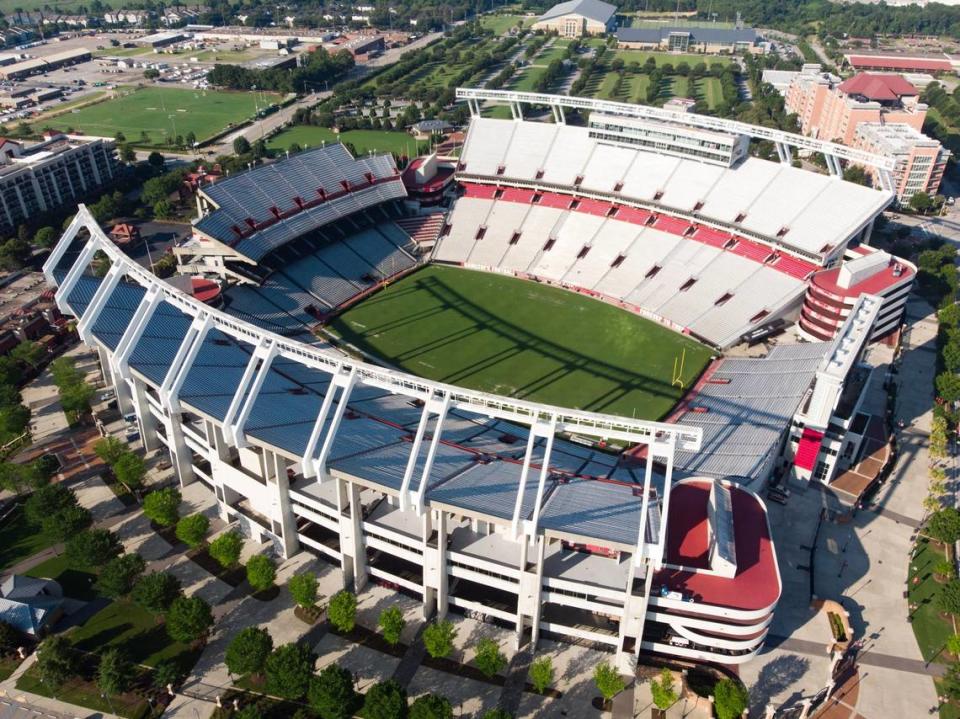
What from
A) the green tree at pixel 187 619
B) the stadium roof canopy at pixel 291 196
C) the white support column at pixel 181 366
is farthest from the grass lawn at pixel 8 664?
the stadium roof canopy at pixel 291 196

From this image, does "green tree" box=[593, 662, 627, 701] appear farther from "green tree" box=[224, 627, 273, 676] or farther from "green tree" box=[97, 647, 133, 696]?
"green tree" box=[97, 647, 133, 696]

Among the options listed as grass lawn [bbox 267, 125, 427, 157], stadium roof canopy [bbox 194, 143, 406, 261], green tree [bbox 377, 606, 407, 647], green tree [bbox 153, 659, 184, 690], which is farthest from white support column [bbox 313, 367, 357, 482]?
grass lawn [bbox 267, 125, 427, 157]

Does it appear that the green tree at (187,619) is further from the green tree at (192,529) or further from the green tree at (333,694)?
the green tree at (333,694)

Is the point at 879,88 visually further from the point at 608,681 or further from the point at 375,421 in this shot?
the point at 608,681

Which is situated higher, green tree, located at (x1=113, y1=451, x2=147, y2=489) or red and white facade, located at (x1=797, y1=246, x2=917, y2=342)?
red and white facade, located at (x1=797, y1=246, x2=917, y2=342)

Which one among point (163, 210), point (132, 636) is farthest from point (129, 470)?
point (163, 210)

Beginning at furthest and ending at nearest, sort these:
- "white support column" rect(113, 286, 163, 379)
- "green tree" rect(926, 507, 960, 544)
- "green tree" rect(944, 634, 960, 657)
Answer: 1. "white support column" rect(113, 286, 163, 379)
2. "green tree" rect(926, 507, 960, 544)
3. "green tree" rect(944, 634, 960, 657)

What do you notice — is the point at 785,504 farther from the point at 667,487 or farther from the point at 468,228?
the point at 468,228
